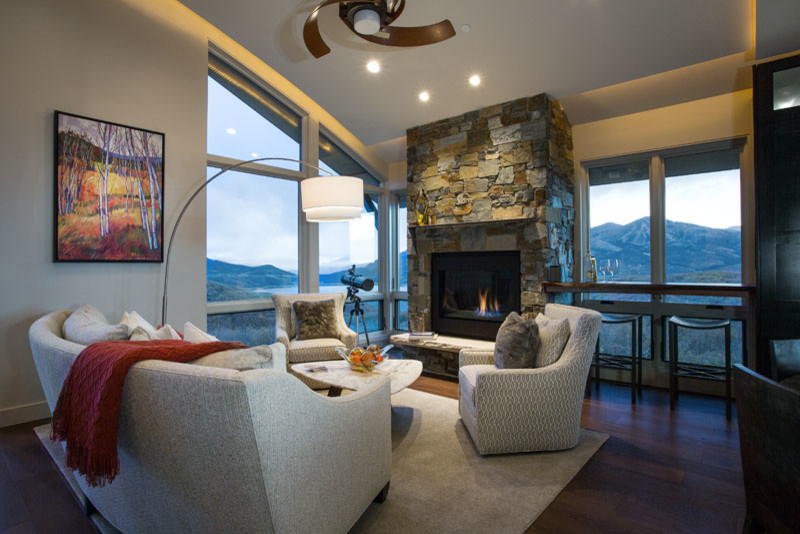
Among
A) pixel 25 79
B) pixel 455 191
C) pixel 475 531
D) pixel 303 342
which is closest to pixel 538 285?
pixel 455 191

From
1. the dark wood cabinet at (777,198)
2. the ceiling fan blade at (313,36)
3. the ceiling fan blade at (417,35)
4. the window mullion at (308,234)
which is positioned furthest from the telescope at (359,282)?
A: the dark wood cabinet at (777,198)

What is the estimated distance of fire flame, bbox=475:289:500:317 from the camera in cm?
456

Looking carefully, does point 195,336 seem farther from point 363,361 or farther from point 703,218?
point 703,218

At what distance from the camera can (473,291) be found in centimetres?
475

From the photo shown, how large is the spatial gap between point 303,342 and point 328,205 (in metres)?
1.48

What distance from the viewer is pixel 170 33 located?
4012mm

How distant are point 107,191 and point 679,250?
5.29 meters

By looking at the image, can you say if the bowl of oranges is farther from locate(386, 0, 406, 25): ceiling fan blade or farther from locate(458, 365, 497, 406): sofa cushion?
locate(386, 0, 406, 25): ceiling fan blade

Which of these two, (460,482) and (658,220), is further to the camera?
(658,220)

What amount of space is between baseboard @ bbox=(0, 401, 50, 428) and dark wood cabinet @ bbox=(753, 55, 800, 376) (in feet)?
18.2

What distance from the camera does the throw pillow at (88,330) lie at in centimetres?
181

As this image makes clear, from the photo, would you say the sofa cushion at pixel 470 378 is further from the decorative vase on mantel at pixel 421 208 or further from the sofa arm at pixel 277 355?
the decorative vase on mantel at pixel 421 208

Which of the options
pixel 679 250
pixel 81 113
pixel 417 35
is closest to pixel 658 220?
pixel 679 250

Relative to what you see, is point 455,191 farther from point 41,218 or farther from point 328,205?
point 41,218
